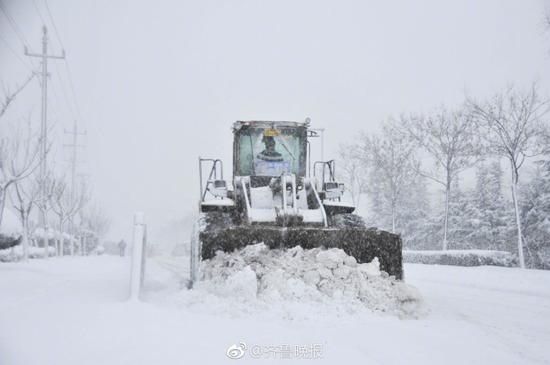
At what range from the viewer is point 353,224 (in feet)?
25.8

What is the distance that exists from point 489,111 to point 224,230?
15.1m

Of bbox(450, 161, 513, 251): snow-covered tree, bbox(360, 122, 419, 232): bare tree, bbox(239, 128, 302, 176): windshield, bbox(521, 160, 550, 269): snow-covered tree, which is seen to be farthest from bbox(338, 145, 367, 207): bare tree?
bbox(239, 128, 302, 176): windshield

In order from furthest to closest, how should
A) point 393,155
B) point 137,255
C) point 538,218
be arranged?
point 393,155 → point 538,218 → point 137,255

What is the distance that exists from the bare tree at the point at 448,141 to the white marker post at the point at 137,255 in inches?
706

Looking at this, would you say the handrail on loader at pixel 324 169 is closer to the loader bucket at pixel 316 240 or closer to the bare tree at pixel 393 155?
the loader bucket at pixel 316 240

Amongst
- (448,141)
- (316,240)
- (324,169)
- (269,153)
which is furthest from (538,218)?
(316,240)

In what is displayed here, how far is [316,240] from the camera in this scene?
21.8 feet

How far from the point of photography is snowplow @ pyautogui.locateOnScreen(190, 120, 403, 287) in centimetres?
662

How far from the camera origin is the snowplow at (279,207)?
6.62 m

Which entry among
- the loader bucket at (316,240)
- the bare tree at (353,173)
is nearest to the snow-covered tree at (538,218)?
the bare tree at (353,173)

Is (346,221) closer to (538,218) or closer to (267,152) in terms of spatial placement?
(267,152)

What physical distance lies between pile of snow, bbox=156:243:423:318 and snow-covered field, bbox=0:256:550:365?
107mm

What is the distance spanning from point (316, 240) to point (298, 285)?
93 cm

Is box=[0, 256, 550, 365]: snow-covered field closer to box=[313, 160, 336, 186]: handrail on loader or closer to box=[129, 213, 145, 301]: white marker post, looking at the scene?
box=[129, 213, 145, 301]: white marker post
